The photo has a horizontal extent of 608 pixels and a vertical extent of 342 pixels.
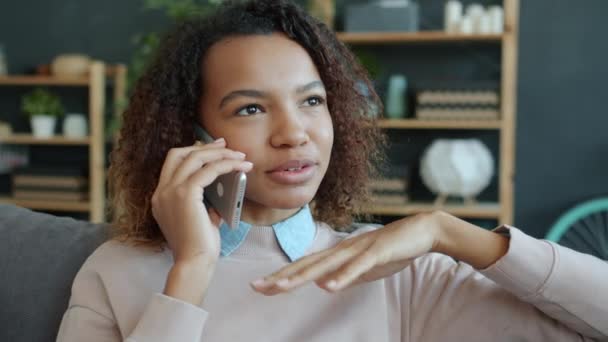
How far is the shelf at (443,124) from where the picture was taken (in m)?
3.64

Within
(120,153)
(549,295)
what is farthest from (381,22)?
(549,295)

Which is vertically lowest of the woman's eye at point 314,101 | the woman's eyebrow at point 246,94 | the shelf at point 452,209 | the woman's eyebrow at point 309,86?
the shelf at point 452,209

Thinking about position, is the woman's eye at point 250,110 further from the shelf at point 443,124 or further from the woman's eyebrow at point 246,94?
the shelf at point 443,124

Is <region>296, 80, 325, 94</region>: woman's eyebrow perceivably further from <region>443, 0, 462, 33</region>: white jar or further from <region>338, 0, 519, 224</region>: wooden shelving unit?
<region>443, 0, 462, 33</region>: white jar

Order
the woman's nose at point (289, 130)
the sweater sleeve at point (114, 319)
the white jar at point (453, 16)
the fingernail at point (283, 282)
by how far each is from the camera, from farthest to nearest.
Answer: the white jar at point (453, 16) → the woman's nose at point (289, 130) → the sweater sleeve at point (114, 319) → the fingernail at point (283, 282)

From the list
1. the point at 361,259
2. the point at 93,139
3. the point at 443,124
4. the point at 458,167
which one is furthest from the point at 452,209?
the point at 361,259

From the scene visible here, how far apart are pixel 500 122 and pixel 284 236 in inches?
106

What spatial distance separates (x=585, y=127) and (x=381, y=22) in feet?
4.10

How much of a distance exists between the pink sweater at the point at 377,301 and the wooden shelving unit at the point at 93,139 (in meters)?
3.23

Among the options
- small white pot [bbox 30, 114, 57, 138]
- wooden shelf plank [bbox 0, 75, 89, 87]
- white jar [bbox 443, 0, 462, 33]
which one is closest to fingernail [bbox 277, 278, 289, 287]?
white jar [bbox 443, 0, 462, 33]

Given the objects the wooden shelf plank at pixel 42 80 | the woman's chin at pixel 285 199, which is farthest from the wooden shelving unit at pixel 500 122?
the woman's chin at pixel 285 199

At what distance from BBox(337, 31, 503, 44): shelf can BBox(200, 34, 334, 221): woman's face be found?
2640 mm

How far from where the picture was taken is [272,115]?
110 cm

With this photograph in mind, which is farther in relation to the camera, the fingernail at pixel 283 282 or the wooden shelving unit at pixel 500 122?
the wooden shelving unit at pixel 500 122
